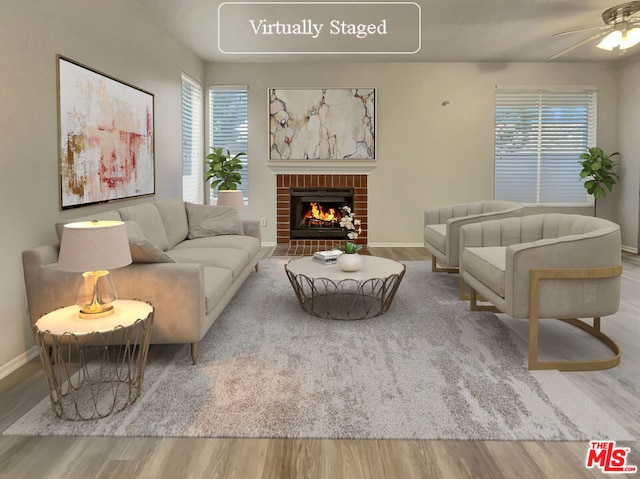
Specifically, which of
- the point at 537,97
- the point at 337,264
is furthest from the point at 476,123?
the point at 337,264

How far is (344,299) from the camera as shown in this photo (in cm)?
455

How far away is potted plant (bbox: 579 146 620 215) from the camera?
7262 mm

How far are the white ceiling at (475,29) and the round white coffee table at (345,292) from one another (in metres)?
2.56

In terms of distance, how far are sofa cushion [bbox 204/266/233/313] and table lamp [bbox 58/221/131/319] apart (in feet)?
2.44

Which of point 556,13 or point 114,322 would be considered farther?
point 556,13

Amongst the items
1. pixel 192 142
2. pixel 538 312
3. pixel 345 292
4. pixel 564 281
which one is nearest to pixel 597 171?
pixel 345 292

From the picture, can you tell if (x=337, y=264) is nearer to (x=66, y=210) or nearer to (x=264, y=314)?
(x=264, y=314)

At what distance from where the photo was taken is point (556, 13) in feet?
16.9

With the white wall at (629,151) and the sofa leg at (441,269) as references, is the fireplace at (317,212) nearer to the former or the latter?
the sofa leg at (441,269)

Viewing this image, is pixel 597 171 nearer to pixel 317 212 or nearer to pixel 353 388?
pixel 317 212

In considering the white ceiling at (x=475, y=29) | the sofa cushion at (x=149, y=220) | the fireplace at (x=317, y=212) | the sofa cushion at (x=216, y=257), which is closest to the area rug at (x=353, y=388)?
the sofa cushion at (x=216, y=257)

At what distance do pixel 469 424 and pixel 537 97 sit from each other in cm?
662

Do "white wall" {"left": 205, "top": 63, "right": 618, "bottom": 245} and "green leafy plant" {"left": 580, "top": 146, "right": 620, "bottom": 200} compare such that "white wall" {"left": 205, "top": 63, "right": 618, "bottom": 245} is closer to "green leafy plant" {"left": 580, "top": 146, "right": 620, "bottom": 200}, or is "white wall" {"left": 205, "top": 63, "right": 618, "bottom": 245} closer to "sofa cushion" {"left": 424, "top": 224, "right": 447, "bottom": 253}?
"green leafy plant" {"left": 580, "top": 146, "right": 620, "bottom": 200}

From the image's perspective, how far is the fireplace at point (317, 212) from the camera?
7727 mm
